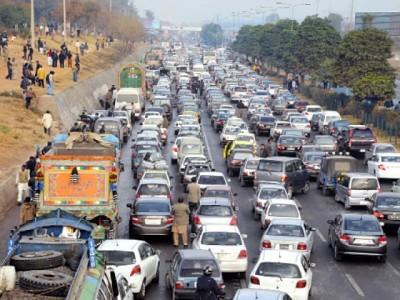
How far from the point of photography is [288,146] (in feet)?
164

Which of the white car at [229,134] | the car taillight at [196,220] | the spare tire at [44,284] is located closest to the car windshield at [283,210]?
the car taillight at [196,220]

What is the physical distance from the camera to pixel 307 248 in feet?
85.5

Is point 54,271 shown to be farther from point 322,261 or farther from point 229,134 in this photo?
point 229,134

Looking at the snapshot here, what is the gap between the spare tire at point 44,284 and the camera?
13047 mm

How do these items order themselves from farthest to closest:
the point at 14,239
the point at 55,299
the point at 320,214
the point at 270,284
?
1. the point at 320,214
2. the point at 270,284
3. the point at 14,239
4. the point at 55,299

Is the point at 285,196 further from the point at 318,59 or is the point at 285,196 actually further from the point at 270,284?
the point at 318,59

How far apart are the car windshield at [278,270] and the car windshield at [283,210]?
821 centimetres

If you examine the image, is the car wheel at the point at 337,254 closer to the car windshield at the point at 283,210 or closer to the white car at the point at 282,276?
the car windshield at the point at 283,210

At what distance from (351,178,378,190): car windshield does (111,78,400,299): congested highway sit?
1144 millimetres

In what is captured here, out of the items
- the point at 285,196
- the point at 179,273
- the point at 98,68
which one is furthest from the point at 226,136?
the point at 98,68

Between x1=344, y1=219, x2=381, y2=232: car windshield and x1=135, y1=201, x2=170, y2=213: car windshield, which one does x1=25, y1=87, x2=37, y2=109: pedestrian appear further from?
x1=344, y1=219, x2=381, y2=232: car windshield

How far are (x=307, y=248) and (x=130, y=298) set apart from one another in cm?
825

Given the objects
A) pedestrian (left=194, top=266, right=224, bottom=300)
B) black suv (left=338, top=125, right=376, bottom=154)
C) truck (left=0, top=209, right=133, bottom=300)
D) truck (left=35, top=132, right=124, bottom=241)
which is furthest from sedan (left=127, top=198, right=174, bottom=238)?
black suv (left=338, top=125, right=376, bottom=154)

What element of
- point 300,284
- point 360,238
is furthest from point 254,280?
point 360,238
